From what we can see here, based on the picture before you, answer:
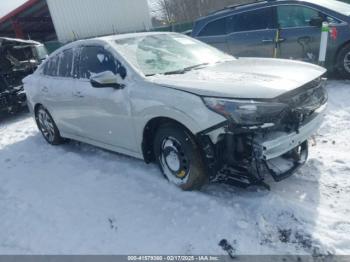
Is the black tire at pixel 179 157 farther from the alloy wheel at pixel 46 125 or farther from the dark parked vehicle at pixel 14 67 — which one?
the dark parked vehicle at pixel 14 67

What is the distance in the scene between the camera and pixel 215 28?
29.2ft

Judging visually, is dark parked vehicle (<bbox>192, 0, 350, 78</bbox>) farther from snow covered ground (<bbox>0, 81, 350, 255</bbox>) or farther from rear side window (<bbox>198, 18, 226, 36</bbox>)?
snow covered ground (<bbox>0, 81, 350, 255</bbox>)

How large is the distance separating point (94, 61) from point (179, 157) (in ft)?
6.15

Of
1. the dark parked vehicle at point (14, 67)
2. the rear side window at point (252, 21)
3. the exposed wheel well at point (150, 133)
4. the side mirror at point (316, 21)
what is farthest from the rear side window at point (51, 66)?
the side mirror at point (316, 21)

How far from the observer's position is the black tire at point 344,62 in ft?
23.6

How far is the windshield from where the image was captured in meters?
4.34

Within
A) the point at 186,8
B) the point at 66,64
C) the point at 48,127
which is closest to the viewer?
the point at 66,64

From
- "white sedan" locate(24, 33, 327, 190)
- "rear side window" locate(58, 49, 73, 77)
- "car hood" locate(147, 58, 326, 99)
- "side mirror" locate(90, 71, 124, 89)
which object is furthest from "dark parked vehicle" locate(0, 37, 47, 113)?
"car hood" locate(147, 58, 326, 99)

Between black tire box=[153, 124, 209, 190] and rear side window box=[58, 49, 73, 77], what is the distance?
6.93ft

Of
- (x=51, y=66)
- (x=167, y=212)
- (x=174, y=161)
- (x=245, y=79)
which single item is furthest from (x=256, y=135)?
(x=51, y=66)

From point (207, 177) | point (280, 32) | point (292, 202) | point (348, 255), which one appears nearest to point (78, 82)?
point (207, 177)

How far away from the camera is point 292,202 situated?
3633 mm

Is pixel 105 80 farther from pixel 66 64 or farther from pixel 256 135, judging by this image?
pixel 256 135

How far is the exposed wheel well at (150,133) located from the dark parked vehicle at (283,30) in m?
4.72
